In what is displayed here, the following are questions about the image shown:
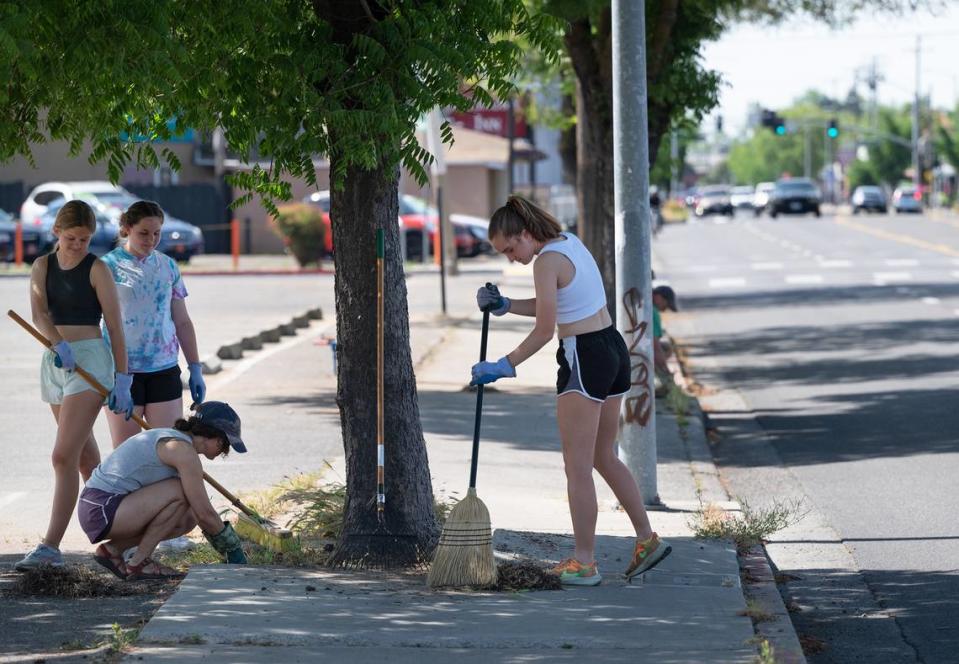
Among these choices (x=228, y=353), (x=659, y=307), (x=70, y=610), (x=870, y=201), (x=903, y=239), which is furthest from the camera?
(x=870, y=201)

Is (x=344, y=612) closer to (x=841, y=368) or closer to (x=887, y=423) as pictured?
(x=887, y=423)

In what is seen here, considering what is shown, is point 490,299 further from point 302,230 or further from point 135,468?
point 302,230

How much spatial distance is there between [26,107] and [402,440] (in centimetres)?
231

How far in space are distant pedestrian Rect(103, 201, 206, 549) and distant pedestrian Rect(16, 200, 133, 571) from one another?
43 cm

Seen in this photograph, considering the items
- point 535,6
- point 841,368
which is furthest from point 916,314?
point 535,6

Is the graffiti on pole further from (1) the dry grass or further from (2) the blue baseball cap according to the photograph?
(1) the dry grass

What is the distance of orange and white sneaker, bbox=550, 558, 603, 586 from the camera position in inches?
284

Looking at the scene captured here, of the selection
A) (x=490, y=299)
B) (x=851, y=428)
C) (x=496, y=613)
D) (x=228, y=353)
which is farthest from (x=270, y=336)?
(x=496, y=613)

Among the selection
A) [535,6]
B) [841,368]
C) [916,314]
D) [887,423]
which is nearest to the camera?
[887,423]

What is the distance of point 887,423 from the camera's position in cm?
1352

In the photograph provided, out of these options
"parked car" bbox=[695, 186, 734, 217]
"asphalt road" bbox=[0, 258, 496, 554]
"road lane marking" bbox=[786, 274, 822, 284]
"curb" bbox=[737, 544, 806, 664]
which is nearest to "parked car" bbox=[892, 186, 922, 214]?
"parked car" bbox=[695, 186, 734, 217]

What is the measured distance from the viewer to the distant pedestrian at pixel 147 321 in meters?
8.09

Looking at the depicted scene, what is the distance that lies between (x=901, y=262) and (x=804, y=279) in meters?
5.85

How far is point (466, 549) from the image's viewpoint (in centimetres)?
702
